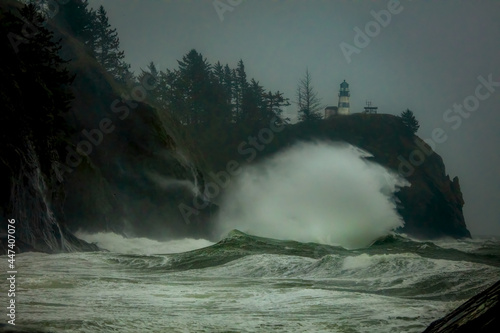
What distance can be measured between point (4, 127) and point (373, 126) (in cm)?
8285

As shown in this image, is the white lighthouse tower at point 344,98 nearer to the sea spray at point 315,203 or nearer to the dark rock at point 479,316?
the sea spray at point 315,203

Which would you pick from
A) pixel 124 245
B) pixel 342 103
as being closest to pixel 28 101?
pixel 124 245

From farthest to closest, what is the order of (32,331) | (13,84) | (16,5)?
(16,5), (13,84), (32,331)

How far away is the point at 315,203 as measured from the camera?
66.1m

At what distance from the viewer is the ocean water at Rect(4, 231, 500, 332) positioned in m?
7.78

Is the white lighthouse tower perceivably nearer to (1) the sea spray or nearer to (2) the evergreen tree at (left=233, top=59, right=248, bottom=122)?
(2) the evergreen tree at (left=233, top=59, right=248, bottom=122)

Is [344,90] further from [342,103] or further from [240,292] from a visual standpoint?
[240,292]

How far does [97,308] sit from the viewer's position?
875 centimetres

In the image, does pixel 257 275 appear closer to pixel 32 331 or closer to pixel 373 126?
pixel 32 331

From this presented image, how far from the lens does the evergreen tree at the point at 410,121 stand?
98500mm

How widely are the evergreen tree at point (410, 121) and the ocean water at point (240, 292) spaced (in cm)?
8272

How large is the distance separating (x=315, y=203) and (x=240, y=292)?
181 feet

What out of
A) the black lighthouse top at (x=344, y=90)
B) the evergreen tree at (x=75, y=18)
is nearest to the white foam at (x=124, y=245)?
the evergreen tree at (x=75, y=18)

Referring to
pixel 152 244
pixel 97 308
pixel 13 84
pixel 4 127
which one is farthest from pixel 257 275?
pixel 152 244
